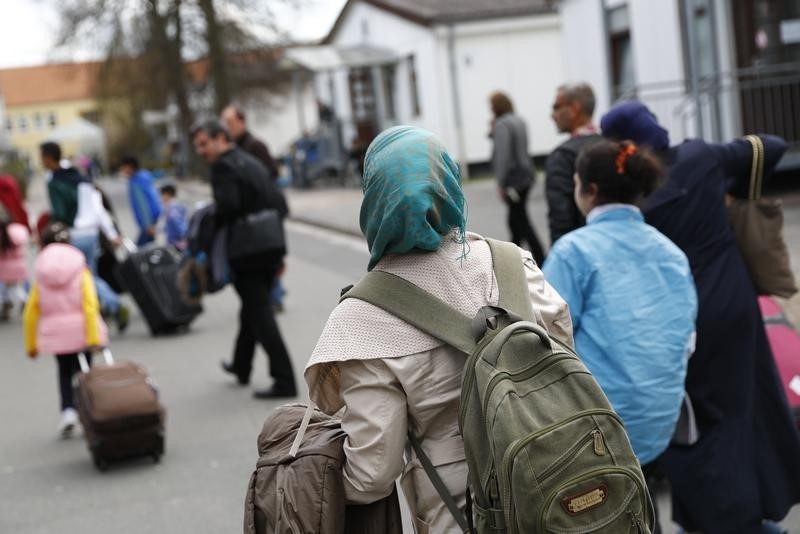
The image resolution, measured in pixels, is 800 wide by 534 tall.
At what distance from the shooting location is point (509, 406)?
2387 mm

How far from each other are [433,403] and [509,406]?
29 centimetres

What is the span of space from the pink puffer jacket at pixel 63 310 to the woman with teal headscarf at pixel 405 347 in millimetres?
4994

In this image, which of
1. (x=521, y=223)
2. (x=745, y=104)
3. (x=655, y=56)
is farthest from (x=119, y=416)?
(x=655, y=56)

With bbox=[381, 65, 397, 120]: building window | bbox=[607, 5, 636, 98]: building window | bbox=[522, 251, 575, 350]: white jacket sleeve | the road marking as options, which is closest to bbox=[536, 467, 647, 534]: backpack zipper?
bbox=[522, 251, 575, 350]: white jacket sleeve

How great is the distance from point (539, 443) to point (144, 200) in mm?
12697

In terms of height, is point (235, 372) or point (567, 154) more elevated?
point (567, 154)

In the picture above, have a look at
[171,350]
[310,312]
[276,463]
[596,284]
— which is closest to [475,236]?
[276,463]

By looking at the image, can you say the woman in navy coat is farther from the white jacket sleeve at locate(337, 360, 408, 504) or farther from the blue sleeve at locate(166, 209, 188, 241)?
the blue sleeve at locate(166, 209, 188, 241)

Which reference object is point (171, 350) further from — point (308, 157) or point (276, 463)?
point (308, 157)

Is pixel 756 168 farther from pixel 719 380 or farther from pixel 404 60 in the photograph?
pixel 404 60

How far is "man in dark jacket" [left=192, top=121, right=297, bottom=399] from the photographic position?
7895 millimetres

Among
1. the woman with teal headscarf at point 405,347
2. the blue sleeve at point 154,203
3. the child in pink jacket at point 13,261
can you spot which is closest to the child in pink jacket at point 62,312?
the woman with teal headscarf at point 405,347

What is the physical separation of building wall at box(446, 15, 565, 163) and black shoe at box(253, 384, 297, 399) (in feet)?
75.0

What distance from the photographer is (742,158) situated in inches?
180
